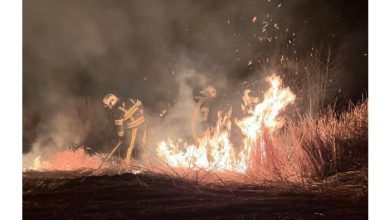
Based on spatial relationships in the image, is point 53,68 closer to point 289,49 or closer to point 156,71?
point 156,71

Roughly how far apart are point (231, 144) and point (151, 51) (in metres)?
0.68

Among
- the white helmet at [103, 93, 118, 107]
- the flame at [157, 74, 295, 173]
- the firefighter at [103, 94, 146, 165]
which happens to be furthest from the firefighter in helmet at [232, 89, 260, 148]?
the white helmet at [103, 93, 118, 107]

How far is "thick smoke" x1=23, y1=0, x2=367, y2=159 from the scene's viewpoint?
2318 millimetres

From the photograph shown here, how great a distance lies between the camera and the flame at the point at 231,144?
2436 mm

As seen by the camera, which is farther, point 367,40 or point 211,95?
point 367,40

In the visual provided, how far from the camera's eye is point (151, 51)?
2441 millimetres

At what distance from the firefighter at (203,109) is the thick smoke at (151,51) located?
1.5 inches

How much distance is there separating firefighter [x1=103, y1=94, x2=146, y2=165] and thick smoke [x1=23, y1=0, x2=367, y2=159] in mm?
41

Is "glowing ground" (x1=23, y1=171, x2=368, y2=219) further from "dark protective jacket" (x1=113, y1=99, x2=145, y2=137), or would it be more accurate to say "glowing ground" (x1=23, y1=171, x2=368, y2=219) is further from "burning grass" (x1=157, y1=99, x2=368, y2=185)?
"dark protective jacket" (x1=113, y1=99, x2=145, y2=137)

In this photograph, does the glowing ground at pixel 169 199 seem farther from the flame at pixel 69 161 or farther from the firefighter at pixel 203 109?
the firefighter at pixel 203 109

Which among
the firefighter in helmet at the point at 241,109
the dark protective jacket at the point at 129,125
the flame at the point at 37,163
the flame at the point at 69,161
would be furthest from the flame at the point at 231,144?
the flame at the point at 37,163

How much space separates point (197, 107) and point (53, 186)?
87 cm

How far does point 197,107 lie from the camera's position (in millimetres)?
2473
